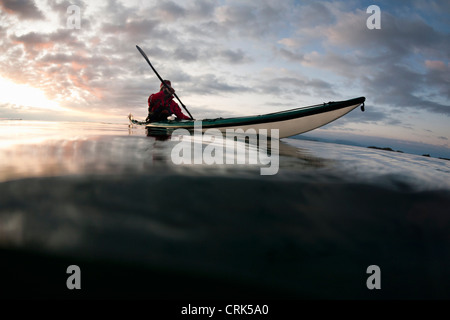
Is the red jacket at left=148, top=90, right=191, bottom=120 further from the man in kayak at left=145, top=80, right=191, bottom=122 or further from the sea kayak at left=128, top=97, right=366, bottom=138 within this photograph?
the sea kayak at left=128, top=97, right=366, bottom=138

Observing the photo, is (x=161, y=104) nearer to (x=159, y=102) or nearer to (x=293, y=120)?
(x=159, y=102)

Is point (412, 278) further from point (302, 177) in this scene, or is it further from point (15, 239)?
point (15, 239)

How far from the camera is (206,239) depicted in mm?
1285

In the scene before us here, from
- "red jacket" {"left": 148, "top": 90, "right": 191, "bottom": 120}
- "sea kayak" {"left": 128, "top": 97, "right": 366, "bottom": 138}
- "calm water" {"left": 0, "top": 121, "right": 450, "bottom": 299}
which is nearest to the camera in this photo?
"calm water" {"left": 0, "top": 121, "right": 450, "bottom": 299}

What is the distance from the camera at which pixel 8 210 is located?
1346mm

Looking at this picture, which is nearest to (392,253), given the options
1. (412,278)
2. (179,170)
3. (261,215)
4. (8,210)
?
(412,278)

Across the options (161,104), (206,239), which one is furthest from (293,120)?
(206,239)

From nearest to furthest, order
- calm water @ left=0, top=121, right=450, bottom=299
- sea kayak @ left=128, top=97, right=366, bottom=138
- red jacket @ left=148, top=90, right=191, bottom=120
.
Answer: calm water @ left=0, top=121, right=450, bottom=299, sea kayak @ left=128, top=97, right=366, bottom=138, red jacket @ left=148, top=90, right=191, bottom=120

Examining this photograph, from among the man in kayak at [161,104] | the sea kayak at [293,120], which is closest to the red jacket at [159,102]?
the man in kayak at [161,104]

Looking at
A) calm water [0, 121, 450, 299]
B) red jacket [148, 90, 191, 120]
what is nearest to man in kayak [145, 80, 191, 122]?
red jacket [148, 90, 191, 120]

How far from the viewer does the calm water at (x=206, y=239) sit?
1017mm

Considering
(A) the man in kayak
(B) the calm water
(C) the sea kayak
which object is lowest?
(B) the calm water

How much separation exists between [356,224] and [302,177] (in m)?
1.12

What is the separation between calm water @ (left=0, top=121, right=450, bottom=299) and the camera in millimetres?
1017
